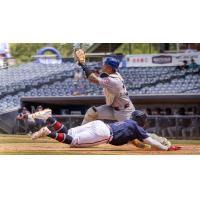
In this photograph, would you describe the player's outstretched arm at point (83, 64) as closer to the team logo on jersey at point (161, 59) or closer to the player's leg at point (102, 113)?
the player's leg at point (102, 113)

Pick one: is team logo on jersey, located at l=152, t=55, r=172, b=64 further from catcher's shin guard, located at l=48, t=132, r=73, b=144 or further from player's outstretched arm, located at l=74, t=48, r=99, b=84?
catcher's shin guard, located at l=48, t=132, r=73, b=144

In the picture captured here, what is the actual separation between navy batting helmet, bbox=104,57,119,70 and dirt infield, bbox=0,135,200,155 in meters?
1.24

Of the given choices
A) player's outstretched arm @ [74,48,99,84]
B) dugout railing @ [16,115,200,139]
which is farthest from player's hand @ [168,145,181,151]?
player's outstretched arm @ [74,48,99,84]

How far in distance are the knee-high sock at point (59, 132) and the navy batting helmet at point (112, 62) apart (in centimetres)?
120

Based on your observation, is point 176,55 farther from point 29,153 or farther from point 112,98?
point 29,153

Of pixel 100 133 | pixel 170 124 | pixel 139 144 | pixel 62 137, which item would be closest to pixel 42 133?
pixel 62 137

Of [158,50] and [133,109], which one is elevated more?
[158,50]

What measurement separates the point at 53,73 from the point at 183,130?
2302mm

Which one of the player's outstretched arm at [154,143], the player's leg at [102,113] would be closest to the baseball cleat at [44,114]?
the player's leg at [102,113]

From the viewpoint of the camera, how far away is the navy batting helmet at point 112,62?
12.5m

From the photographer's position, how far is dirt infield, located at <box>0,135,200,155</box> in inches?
480

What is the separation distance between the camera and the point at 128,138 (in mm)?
12336

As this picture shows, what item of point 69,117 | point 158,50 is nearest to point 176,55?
point 158,50

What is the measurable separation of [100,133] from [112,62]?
3.76ft
